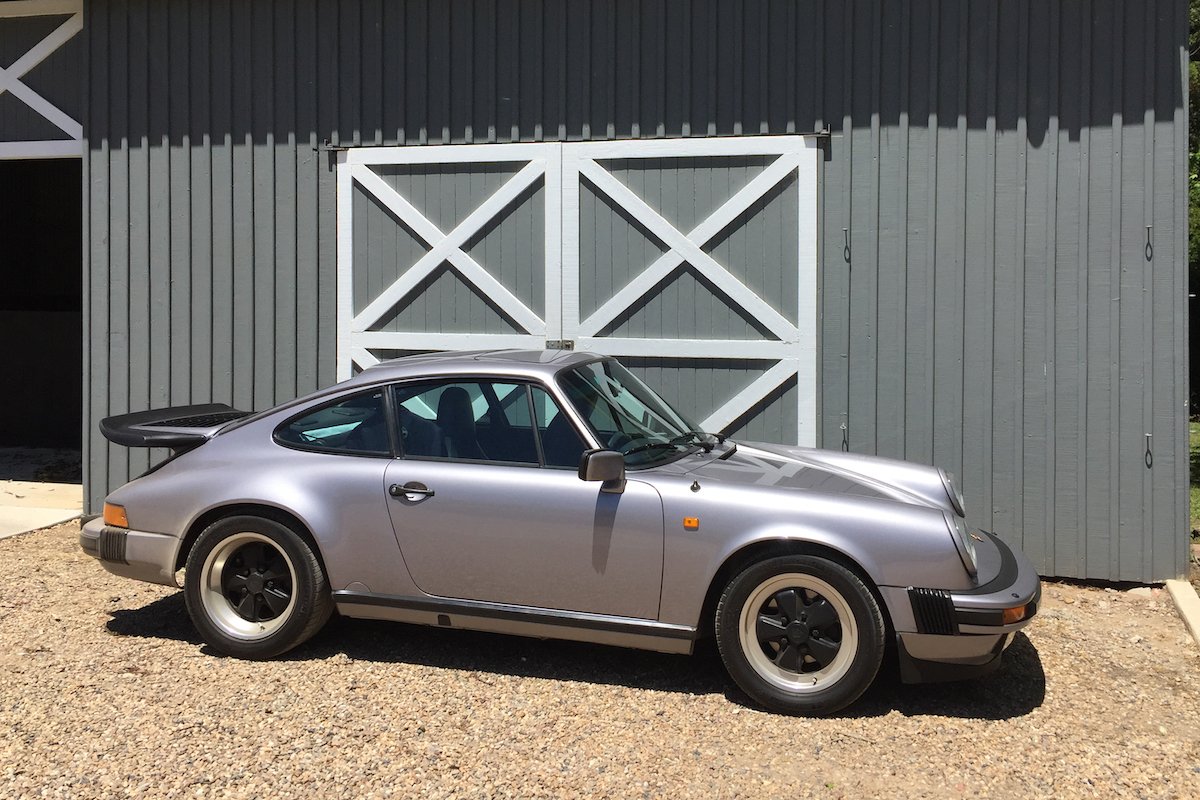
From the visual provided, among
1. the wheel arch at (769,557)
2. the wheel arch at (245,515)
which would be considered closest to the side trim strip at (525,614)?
the wheel arch at (769,557)

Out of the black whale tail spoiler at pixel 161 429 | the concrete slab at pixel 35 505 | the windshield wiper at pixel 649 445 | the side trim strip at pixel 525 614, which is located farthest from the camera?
the concrete slab at pixel 35 505

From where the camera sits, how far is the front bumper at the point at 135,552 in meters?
4.99

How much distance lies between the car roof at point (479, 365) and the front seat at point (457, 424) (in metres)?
0.11

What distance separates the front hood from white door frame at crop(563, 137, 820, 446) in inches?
60.9

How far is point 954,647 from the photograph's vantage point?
4156mm

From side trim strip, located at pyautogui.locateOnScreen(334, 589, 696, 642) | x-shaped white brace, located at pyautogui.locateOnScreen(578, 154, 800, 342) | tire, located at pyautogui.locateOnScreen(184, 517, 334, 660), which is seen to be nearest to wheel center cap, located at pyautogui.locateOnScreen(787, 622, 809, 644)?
side trim strip, located at pyautogui.locateOnScreen(334, 589, 696, 642)

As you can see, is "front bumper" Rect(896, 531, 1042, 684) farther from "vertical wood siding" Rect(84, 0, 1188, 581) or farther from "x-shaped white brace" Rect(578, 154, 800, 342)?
"x-shaped white brace" Rect(578, 154, 800, 342)

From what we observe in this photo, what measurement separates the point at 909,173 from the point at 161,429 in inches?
177

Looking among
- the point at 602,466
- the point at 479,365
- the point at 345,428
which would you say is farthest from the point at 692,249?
the point at 602,466

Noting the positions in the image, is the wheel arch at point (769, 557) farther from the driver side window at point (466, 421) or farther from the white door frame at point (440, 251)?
the white door frame at point (440, 251)

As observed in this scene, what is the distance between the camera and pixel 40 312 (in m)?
12.9

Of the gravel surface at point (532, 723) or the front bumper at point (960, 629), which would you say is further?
the front bumper at point (960, 629)

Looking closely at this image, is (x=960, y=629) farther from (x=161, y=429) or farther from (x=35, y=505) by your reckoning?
(x=35, y=505)

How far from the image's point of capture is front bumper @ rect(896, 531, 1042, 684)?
13.5 ft
